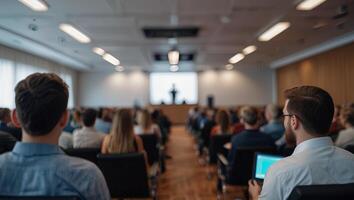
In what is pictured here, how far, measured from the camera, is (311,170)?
1.28 m

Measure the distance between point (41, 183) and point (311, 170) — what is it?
3.46 feet

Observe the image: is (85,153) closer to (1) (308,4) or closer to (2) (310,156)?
(2) (310,156)

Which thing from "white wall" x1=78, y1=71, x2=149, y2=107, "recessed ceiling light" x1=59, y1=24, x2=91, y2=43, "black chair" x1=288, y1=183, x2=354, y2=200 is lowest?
"black chair" x1=288, y1=183, x2=354, y2=200

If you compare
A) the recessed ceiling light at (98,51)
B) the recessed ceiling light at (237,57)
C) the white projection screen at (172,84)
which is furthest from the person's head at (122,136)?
the white projection screen at (172,84)

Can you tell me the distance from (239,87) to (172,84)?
3628mm

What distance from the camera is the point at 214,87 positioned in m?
16.6

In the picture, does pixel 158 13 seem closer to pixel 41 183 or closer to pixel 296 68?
pixel 41 183

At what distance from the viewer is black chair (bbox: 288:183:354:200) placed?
1.14 metres

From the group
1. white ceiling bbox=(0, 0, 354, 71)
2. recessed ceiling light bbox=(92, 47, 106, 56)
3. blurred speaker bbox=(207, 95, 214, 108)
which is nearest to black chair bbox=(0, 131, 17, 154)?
white ceiling bbox=(0, 0, 354, 71)

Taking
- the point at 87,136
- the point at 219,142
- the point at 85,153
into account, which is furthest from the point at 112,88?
the point at 85,153

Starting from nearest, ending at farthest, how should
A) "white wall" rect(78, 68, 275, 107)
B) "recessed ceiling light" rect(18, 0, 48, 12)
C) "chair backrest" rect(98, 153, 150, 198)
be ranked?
"chair backrest" rect(98, 153, 150, 198), "recessed ceiling light" rect(18, 0, 48, 12), "white wall" rect(78, 68, 275, 107)

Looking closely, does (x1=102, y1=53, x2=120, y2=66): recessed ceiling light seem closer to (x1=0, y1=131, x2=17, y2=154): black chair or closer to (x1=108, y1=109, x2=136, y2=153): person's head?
(x1=108, y1=109, x2=136, y2=153): person's head

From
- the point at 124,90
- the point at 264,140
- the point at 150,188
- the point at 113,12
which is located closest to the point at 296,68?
the point at 124,90

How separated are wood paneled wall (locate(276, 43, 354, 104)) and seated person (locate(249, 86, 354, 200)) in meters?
9.05
